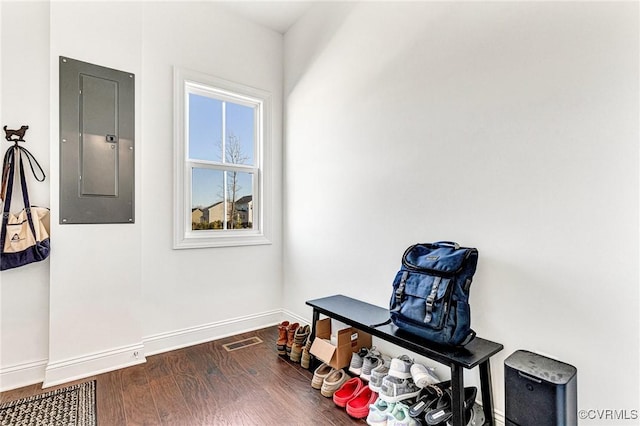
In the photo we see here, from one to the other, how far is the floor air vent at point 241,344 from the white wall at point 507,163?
0.86 m

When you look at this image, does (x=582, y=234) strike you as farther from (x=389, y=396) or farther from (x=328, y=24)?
(x=328, y=24)

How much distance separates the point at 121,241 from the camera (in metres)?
2.26

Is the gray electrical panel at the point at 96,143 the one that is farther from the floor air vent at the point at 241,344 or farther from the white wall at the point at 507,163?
the white wall at the point at 507,163

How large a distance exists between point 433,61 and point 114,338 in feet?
9.11

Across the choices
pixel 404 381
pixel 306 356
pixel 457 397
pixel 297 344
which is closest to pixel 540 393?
pixel 457 397

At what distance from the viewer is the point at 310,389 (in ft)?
6.46

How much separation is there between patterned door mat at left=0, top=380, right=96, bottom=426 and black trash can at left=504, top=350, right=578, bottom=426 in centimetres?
201

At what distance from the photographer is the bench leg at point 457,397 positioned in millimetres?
1340

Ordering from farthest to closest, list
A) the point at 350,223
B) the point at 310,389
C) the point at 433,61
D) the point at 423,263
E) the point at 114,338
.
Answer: the point at 350,223
the point at 114,338
the point at 310,389
the point at 433,61
the point at 423,263

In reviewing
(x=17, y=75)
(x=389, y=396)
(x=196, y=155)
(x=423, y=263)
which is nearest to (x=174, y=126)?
(x=196, y=155)

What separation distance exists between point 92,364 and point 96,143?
58.9 inches

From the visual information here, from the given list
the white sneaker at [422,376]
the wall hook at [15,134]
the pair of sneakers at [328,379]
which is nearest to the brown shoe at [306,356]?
the pair of sneakers at [328,379]

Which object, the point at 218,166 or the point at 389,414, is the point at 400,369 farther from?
the point at 218,166

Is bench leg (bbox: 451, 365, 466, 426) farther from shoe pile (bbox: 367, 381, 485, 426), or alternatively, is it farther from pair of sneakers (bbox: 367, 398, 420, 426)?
pair of sneakers (bbox: 367, 398, 420, 426)
